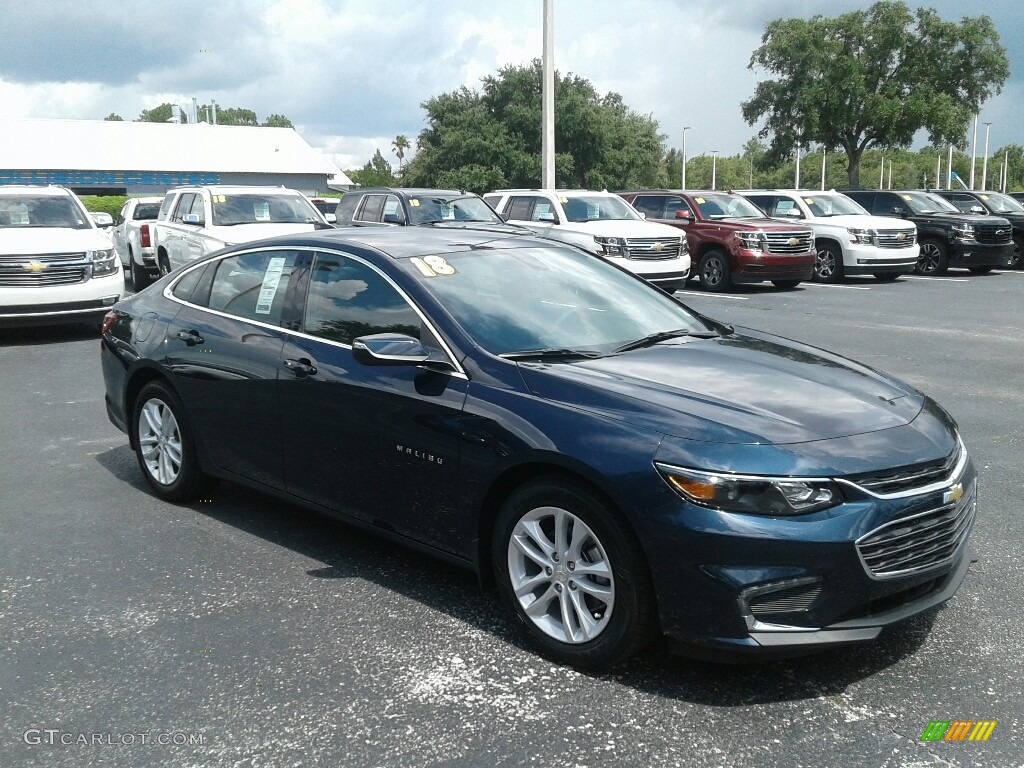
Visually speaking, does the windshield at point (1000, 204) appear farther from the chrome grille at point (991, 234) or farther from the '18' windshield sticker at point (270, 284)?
the '18' windshield sticker at point (270, 284)

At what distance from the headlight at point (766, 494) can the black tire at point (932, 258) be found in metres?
20.7

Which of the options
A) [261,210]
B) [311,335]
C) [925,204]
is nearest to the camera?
A: [311,335]

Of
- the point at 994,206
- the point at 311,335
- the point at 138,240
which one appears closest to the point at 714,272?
the point at 994,206

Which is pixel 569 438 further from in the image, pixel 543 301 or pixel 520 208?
pixel 520 208

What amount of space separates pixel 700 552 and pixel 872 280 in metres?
19.8

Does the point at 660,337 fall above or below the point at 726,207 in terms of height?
below

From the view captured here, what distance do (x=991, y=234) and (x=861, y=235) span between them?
3487 millimetres

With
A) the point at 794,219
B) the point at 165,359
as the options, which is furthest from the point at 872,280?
the point at 165,359

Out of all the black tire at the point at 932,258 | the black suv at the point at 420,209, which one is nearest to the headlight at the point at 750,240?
the black suv at the point at 420,209

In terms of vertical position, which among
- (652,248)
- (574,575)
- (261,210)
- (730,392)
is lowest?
(574,575)

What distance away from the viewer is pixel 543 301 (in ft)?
16.2

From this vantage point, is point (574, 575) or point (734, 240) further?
point (734, 240)

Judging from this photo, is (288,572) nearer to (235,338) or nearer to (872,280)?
(235,338)

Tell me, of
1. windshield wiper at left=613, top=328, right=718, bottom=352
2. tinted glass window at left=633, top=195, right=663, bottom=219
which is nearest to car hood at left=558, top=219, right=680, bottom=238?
tinted glass window at left=633, top=195, right=663, bottom=219
